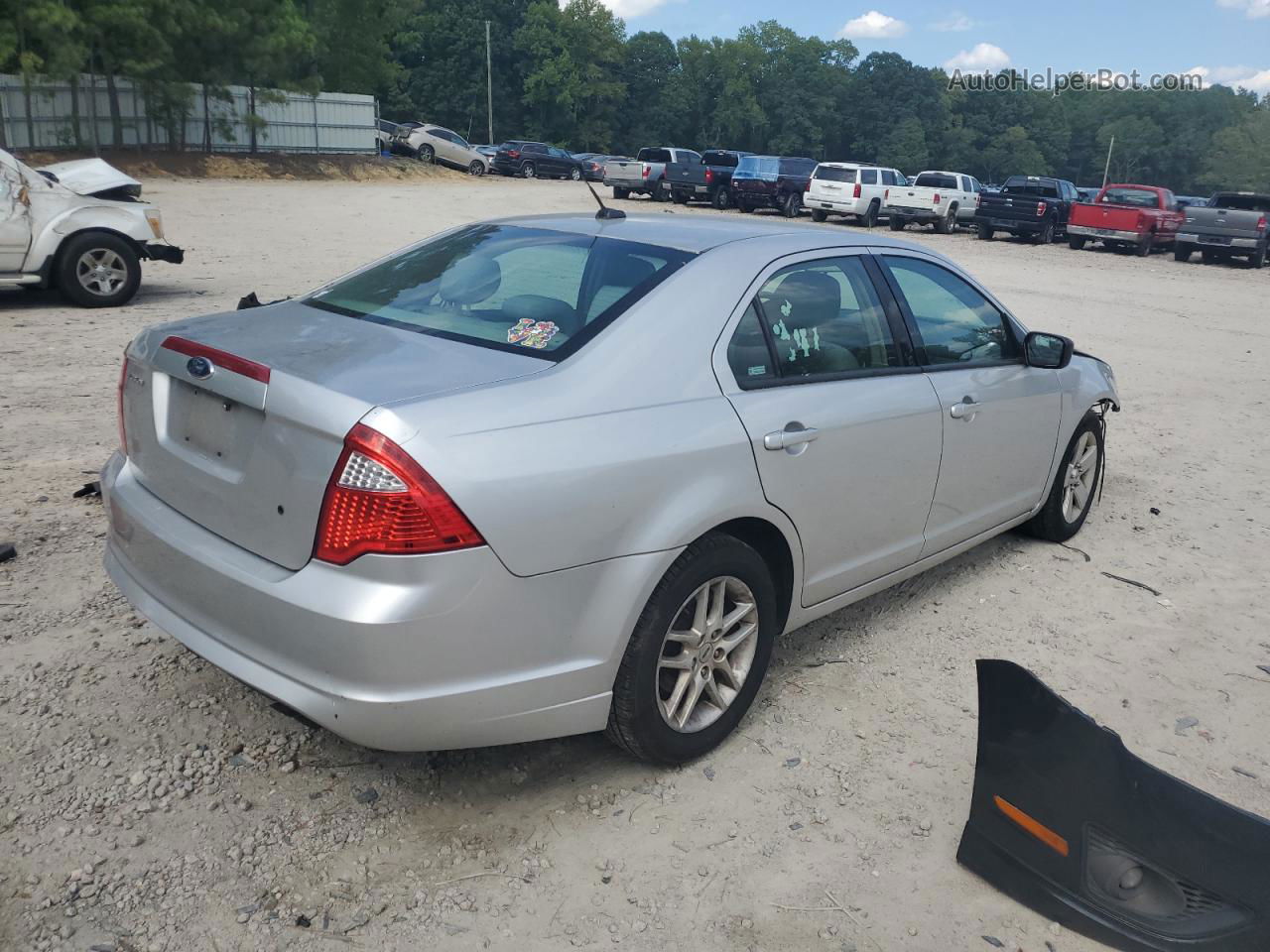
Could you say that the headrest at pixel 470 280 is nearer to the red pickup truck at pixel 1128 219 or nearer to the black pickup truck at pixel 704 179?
the red pickup truck at pixel 1128 219

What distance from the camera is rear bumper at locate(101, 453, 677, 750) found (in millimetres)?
2561

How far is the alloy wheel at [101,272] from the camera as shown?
10422mm

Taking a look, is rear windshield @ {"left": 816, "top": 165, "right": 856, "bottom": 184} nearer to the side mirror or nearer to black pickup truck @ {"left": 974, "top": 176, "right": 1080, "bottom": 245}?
black pickup truck @ {"left": 974, "top": 176, "right": 1080, "bottom": 245}

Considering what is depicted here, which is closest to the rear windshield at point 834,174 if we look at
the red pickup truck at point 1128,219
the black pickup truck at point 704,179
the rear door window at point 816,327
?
the black pickup truck at point 704,179

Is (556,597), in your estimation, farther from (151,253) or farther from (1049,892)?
(151,253)

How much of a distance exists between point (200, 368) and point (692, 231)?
1.73 m

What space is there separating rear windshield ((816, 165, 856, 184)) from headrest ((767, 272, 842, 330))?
2856 centimetres

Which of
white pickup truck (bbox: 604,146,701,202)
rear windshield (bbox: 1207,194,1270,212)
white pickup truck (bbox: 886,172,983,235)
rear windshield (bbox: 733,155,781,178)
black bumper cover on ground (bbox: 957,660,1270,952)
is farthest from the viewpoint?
white pickup truck (bbox: 604,146,701,202)

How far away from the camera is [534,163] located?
4875 cm

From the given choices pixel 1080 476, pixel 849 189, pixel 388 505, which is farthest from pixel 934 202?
pixel 388 505

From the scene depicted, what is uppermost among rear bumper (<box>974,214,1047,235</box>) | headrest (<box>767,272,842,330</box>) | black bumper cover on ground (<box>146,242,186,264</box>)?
rear bumper (<box>974,214,1047,235</box>)

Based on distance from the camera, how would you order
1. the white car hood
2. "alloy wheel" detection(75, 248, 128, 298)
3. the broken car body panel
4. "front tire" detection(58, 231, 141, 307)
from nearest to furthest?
the broken car body panel
"front tire" detection(58, 231, 141, 307)
"alloy wheel" detection(75, 248, 128, 298)
the white car hood

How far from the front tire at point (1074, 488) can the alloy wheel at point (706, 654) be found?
8.37 feet

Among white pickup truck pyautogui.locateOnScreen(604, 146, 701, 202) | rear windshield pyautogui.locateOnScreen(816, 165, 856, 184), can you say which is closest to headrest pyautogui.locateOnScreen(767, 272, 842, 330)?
rear windshield pyautogui.locateOnScreen(816, 165, 856, 184)
